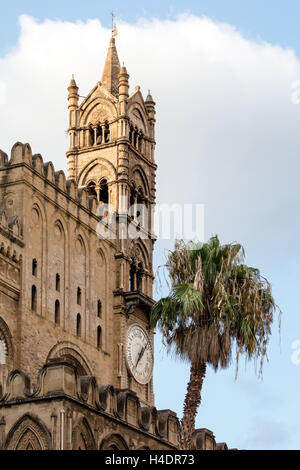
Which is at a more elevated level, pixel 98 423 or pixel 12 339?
pixel 12 339

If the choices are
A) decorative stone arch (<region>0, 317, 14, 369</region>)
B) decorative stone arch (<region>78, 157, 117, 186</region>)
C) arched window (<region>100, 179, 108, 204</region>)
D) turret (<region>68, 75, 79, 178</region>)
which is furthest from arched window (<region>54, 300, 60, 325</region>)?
turret (<region>68, 75, 79, 178</region>)

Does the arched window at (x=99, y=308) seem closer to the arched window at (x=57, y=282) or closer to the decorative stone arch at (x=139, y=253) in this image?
the arched window at (x=57, y=282)

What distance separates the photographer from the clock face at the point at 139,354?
61312 mm

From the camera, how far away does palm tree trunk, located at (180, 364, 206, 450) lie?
39.7 m

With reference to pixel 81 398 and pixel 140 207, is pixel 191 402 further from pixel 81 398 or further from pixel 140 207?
pixel 140 207

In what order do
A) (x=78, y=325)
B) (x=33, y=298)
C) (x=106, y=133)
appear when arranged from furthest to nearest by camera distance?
(x=106, y=133)
(x=78, y=325)
(x=33, y=298)

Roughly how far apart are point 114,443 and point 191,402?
296cm

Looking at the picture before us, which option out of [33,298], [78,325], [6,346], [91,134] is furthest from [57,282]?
[91,134]

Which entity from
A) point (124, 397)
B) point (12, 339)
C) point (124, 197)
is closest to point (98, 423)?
point (124, 397)

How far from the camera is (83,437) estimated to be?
38344 mm

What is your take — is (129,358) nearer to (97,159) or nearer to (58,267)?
A: (58,267)
